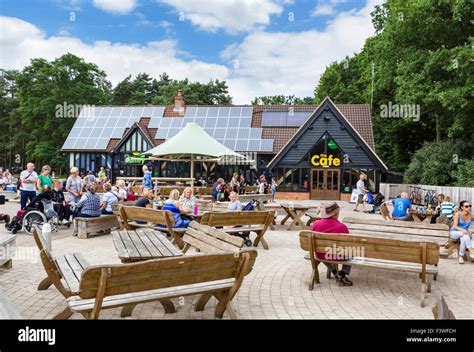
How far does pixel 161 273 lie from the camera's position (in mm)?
4188

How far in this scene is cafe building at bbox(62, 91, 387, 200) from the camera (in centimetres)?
2970

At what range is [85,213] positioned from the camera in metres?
10.6

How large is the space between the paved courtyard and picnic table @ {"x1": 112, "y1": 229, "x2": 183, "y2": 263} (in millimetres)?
646

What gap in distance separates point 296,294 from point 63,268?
3.13 m

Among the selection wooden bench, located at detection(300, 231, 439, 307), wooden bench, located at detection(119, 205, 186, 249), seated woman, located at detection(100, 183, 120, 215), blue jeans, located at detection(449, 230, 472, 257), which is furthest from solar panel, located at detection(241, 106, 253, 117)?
wooden bench, located at detection(300, 231, 439, 307)

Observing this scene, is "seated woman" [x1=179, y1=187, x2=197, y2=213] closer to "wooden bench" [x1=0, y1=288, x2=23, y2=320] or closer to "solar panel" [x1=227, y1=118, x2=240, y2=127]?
"wooden bench" [x1=0, y1=288, x2=23, y2=320]

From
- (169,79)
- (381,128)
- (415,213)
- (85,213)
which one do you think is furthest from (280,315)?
(169,79)

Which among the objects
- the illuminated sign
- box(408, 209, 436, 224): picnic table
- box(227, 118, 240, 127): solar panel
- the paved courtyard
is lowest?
the paved courtyard

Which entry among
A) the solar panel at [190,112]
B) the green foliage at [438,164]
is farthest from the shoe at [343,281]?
the solar panel at [190,112]

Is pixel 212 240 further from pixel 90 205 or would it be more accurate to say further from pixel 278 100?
pixel 278 100

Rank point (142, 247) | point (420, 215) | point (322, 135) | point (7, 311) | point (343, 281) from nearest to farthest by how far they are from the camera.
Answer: point (7, 311) → point (142, 247) → point (343, 281) → point (420, 215) → point (322, 135)

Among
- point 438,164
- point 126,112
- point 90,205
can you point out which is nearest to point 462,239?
point 90,205

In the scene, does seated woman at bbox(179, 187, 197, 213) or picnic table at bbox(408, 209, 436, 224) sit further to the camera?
picnic table at bbox(408, 209, 436, 224)
